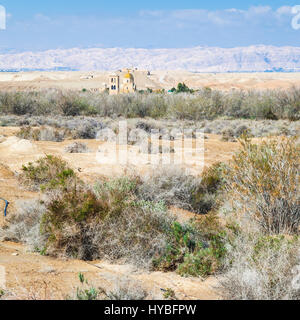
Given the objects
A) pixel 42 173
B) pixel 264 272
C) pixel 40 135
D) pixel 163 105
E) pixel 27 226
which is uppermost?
pixel 163 105

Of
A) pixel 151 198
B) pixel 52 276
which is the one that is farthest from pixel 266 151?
pixel 52 276

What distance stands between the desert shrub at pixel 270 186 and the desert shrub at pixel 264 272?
116 centimetres

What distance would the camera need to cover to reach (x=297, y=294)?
3670mm

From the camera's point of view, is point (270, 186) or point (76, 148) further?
point (76, 148)

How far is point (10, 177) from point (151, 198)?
159 inches

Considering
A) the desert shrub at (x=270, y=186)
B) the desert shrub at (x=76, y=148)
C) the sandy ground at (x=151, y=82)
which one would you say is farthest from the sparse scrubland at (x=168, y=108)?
the sandy ground at (x=151, y=82)

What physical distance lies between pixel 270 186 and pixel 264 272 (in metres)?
1.91

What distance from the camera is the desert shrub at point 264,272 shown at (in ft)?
12.1

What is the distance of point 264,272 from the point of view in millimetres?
3812

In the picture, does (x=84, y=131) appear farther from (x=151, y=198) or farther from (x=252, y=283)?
(x=252, y=283)

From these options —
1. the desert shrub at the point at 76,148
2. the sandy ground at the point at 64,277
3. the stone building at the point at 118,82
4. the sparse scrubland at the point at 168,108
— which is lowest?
the sandy ground at the point at 64,277

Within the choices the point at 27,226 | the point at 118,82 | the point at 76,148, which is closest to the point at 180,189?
the point at 27,226

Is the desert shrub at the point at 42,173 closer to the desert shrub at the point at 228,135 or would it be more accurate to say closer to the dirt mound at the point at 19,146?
the dirt mound at the point at 19,146

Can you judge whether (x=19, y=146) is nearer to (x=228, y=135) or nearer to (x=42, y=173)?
(x=42, y=173)
